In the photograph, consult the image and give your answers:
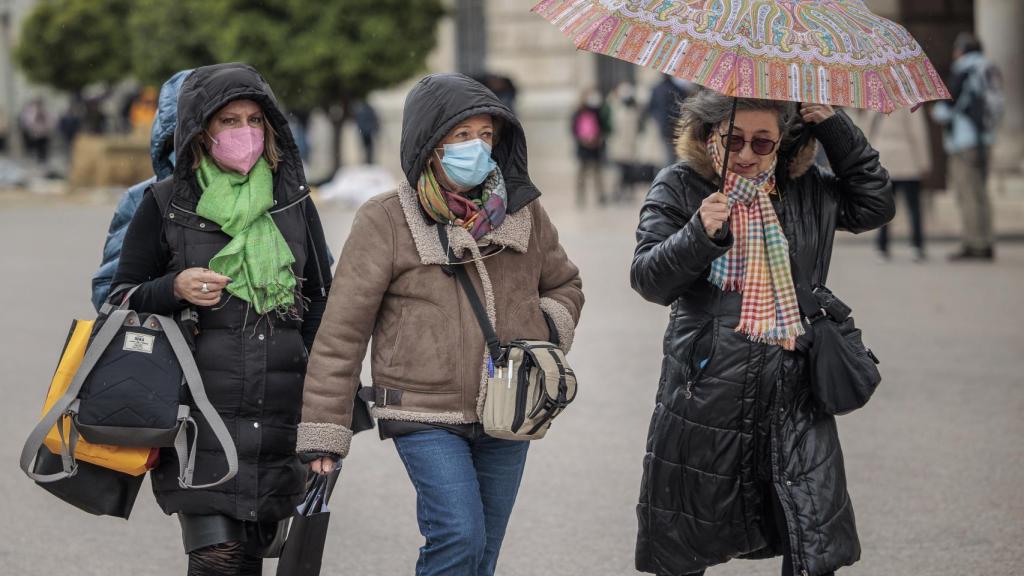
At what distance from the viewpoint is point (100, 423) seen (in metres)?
4.00

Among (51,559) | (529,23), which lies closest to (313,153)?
(529,23)

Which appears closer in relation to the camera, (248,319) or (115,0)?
(248,319)

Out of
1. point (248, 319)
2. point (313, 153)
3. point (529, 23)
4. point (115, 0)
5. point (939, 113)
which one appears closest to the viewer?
point (248, 319)

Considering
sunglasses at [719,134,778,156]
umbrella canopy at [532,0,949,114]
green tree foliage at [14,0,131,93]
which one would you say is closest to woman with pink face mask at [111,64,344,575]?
umbrella canopy at [532,0,949,114]

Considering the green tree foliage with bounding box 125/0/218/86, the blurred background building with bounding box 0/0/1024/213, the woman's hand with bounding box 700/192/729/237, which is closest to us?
the woman's hand with bounding box 700/192/729/237

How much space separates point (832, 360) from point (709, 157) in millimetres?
604

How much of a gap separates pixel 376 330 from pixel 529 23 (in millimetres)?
27472

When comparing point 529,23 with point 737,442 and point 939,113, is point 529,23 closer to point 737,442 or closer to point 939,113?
point 939,113

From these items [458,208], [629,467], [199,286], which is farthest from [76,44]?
[458,208]

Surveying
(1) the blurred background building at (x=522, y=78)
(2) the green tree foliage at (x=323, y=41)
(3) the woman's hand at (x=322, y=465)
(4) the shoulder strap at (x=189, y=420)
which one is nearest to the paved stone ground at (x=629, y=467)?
(4) the shoulder strap at (x=189, y=420)

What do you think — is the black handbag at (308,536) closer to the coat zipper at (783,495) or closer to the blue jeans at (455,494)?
the blue jeans at (455,494)

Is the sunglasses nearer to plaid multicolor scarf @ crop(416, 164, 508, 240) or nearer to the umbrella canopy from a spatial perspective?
the umbrella canopy

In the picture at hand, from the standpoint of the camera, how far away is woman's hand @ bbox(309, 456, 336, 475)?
12.7 ft

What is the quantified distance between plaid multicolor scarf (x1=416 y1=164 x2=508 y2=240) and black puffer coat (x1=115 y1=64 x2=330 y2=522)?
53 cm
